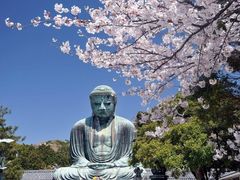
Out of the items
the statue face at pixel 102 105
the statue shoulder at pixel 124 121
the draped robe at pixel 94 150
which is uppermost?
the statue face at pixel 102 105

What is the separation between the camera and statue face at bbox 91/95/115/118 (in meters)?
9.76

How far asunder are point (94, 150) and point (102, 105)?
0.93m

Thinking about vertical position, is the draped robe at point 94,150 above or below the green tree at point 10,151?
below

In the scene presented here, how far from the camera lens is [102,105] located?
32.0 feet

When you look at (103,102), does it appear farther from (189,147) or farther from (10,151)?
(10,151)

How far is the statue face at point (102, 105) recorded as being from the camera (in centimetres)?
976

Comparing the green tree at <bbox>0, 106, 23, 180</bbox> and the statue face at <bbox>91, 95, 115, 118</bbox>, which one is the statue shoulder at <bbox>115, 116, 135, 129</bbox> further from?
the green tree at <bbox>0, 106, 23, 180</bbox>

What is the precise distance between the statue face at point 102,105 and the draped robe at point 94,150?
0.82 feet

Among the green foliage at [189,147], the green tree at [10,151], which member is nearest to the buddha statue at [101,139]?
the green foliage at [189,147]

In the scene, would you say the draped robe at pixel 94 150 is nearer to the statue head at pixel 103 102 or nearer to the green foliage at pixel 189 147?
the statue head at pixel 103 102

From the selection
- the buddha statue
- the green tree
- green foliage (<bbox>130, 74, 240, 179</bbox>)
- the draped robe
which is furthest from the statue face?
the green tree

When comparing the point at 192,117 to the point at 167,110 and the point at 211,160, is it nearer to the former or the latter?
the point at 211,160

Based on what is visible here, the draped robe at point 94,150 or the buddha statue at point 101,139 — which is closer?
the draped robe at point 94,150

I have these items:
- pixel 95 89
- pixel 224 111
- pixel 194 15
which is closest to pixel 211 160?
pixel 224 111
